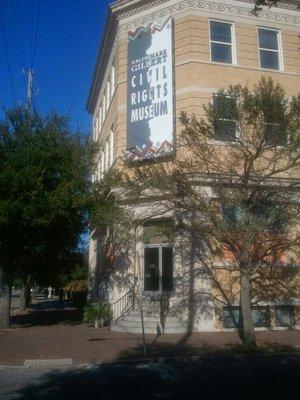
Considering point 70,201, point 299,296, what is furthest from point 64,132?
point 299,296

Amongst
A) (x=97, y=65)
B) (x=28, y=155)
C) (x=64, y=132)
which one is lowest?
(x=28, y=155)

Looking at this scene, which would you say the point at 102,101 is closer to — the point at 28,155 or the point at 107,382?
the point at 28,155

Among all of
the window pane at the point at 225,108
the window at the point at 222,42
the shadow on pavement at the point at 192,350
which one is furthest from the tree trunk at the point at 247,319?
the window at the point at 222,42

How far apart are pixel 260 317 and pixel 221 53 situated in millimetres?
11059

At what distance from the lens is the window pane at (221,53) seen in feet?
56.9

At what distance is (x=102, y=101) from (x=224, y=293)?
48.9 feet

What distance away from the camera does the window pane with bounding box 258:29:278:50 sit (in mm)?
→ 18031

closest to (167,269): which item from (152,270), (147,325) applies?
(152,270)

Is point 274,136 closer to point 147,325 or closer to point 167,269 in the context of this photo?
point 167,269

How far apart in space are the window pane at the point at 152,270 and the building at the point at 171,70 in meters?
0.04

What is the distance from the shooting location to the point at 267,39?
18.1 metres

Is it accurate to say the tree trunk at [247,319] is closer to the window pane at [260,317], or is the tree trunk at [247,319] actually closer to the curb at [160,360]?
the curb at [160,360]

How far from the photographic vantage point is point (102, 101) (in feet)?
80.2

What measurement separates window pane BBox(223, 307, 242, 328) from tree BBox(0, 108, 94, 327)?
635 centimetres
